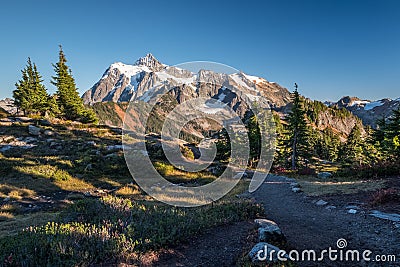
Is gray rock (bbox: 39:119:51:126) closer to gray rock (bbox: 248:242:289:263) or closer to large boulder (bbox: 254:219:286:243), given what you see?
large boulder (bbox: 254:219:286:243)

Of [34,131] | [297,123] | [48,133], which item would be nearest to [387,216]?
[297,123]

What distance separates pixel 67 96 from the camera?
145 feet

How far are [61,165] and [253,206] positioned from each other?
1939 centimetres

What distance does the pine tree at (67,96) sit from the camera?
43969 mm

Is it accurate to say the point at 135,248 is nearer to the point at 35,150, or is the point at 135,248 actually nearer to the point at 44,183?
the point at 44,183

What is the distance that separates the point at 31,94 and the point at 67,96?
8.41m

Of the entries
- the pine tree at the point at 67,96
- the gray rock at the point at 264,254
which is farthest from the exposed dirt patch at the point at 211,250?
the pine tree at the point at 67,96

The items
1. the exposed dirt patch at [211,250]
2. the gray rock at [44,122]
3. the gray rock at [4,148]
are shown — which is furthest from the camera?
the gray rock at [44,122]

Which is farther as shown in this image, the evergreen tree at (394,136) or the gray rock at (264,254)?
the evergreen tree at (394,136)

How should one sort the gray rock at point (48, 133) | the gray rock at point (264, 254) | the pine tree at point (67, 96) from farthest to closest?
the pine tree at point (67, 96) < the gray rock at point (48, 133) < the gray rock at point (264, 254)

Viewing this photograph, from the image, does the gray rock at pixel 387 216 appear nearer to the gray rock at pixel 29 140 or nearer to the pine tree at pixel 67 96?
the gray rock at pixel 29 140

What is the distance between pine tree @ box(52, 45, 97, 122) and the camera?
4397cm

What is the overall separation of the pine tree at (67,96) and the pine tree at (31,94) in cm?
283

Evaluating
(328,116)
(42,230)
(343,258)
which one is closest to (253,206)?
(343,258)
